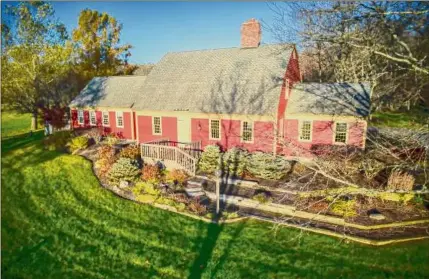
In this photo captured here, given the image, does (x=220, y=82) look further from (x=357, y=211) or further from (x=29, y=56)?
(x=29, y=56)

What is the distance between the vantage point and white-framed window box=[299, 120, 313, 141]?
59.3 ft

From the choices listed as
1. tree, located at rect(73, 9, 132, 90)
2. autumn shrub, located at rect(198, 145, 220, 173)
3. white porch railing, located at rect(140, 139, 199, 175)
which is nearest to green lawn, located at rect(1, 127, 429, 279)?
white porch railing, located at rect(140, 139, 199, 175)

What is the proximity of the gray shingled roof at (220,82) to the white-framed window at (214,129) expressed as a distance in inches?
29.9

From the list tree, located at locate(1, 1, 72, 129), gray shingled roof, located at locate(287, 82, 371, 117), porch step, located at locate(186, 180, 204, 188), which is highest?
tree, located at locate(1, 1, 72, 129)

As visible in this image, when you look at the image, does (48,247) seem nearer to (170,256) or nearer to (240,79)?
(170,256)

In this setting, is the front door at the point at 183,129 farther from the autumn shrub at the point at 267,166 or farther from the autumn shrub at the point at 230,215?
the autumn shrub at the point at 230,215

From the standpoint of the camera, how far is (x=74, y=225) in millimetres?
10969

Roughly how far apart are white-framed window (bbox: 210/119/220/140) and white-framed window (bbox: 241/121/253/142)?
5.37ft

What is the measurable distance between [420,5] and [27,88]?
26096mm

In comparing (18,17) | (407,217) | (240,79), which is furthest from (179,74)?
(407,217)

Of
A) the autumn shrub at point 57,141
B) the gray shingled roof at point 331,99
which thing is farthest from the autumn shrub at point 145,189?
the gray shingled roof at point 331,99

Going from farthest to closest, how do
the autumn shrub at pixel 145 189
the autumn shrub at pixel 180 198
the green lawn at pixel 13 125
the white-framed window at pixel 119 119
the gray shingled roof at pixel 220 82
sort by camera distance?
the green lawn at pixel 13 125 < the white-framed window at pixel 119 119 < the gray shingled roof at pixel 220 82 < the autumn shrub at pixel 145 189 < the autumn shrub at pixel 180 198

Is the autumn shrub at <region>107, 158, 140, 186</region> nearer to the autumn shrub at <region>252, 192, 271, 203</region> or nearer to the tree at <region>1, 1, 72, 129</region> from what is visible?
the autumn shrub at <region>252, 192, 271, 203</region>

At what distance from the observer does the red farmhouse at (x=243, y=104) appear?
17.6 m
